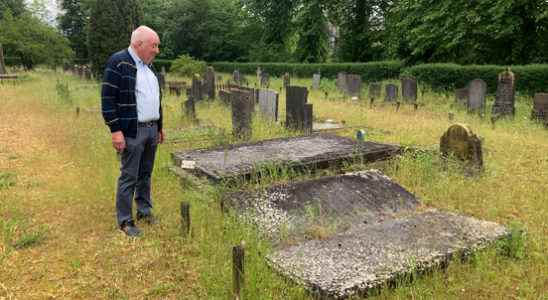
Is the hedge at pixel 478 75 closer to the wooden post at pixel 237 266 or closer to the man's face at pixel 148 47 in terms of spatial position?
the man's face at pixel 148 47

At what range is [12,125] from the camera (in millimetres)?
10680

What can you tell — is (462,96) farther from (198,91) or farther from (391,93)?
(198,91)

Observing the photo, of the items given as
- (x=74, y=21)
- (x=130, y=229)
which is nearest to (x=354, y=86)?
(x=130, y=229)

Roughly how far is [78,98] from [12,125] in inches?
169

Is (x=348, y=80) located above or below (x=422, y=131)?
above

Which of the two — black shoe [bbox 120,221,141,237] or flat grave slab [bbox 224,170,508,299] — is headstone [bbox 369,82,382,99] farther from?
black shoe [bbox 120,221,141,237]

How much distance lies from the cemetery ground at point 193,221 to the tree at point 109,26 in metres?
13.7

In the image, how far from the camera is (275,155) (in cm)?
632

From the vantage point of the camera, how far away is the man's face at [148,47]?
4168 millimetres

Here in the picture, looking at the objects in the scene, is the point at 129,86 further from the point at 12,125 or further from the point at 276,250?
the point at 12,125

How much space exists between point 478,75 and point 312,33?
17.7 m

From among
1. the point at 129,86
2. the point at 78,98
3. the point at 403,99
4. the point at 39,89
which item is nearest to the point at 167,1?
the point at 39,89

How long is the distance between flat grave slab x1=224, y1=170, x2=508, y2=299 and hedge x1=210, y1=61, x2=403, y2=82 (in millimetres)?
20234

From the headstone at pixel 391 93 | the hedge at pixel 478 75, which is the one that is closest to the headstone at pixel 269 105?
the headstone at pixel 391 93
